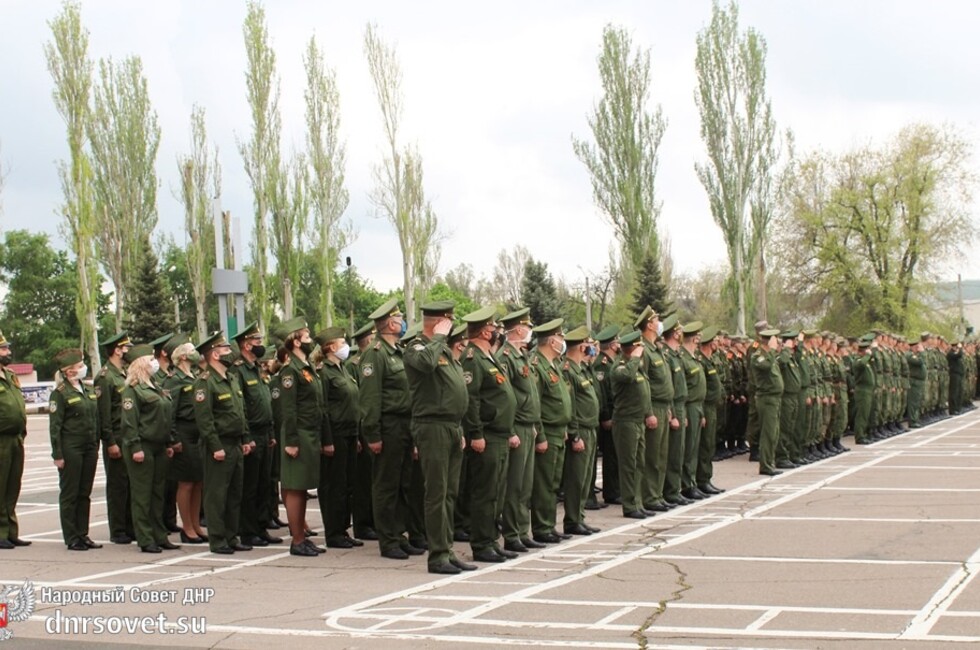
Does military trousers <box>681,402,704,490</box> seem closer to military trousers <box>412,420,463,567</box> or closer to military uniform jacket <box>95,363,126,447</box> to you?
military trousers <box>412,420,463,567</box>

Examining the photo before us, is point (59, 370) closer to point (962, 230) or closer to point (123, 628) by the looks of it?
point (123, 628)

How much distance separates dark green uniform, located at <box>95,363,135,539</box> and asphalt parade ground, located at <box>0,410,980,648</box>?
0.81 ft

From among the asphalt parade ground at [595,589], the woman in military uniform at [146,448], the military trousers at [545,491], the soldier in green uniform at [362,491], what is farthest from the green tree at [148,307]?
the military trousers at [545,491]

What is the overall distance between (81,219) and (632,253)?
19.4m

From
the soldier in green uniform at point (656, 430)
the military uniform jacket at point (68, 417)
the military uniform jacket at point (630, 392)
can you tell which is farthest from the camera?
the soldier in green uniform at point (656, 430)

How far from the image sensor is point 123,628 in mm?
7105

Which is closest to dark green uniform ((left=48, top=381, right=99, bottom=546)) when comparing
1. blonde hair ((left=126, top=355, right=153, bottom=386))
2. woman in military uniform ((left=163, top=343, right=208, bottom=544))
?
blonde hair ((left=126, top=355, right=153, bottom=386))

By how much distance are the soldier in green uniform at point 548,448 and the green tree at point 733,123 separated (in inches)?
1249

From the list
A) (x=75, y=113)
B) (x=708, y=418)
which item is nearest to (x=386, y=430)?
(x=708, y=418)

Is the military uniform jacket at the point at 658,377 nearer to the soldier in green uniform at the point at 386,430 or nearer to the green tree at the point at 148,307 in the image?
the soldier in green uniform at the point at 386,430

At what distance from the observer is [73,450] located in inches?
434

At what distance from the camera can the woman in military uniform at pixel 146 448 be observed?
418 inches

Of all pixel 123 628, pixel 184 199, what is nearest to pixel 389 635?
pixel 123 628

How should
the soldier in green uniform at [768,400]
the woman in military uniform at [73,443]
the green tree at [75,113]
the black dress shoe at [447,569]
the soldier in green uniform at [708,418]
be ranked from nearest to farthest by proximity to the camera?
the black dress shoe at [447,569] < the woman in military uniform at [73,443] < the soldier in green uniform at [708,418] < the soldier in green uniform at [768,400] < the green tree at [75,113]
